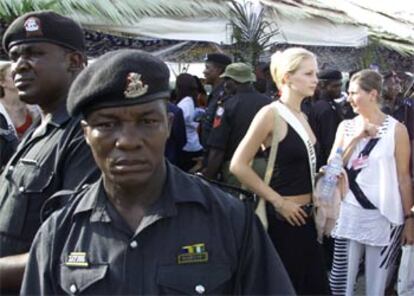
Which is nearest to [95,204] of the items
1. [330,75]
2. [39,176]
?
[39,176]

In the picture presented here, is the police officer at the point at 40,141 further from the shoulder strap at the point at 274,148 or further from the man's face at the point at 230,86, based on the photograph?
the man's face at the point at 230,86

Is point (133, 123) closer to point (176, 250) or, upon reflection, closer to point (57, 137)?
point (176, 250)

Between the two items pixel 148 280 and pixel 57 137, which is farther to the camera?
pixel 57 137

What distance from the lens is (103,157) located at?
171 cm

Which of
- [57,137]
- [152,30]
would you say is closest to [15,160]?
[57,137]

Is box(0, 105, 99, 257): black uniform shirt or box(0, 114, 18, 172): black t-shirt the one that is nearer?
box(0, 105, 99, 257): black uniform shirt

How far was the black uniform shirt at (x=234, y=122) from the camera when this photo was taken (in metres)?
5.07

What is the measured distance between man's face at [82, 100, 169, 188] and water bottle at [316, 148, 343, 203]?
84.8 inches

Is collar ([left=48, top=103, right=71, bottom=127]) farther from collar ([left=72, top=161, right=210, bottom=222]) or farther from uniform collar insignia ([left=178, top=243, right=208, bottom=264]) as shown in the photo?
uniform collar insignia ([left=178, top=243, right=208, bottom=264])

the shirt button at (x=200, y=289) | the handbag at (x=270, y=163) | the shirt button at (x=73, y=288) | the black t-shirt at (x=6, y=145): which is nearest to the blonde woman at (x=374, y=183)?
the handbag at (x=270, y=163)

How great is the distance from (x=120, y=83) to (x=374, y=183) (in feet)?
10.3

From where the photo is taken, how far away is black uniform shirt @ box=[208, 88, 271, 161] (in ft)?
16.6

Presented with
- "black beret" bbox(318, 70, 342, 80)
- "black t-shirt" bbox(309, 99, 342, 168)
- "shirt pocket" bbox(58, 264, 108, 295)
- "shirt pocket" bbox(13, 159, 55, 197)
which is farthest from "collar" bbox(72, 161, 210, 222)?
"black beret" bbox(318, 70, 342, 80)

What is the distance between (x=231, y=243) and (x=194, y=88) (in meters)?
5.84
